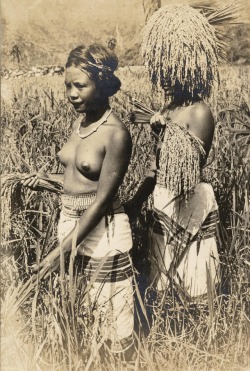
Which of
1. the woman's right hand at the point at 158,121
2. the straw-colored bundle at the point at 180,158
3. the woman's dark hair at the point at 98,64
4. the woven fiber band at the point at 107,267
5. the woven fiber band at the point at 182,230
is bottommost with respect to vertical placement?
the woven fiber band at the point at 107,267

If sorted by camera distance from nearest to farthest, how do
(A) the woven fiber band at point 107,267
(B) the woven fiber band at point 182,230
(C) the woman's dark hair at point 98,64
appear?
1. (C) the woman's dark hair at point 98,64
2. (A) the woven fiber band at point 107,267
3. (B) the woven fiber band at point 182,230

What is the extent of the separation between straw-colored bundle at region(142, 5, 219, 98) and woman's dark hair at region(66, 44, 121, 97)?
0.18 meters

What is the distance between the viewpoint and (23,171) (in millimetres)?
2092

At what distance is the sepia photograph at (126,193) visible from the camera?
5.72ft

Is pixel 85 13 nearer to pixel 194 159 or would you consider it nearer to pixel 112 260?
pixel 194 159

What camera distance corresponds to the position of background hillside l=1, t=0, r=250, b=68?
6.00 ft

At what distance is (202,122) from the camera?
1888mm

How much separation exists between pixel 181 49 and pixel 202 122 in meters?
0.24

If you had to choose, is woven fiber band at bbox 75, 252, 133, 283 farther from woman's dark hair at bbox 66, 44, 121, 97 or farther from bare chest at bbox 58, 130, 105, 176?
woman's dark hair at bbox 66, 44, 121, 97

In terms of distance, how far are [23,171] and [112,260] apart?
0.52 meters

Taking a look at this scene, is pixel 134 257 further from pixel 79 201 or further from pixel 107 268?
pixel 79 201

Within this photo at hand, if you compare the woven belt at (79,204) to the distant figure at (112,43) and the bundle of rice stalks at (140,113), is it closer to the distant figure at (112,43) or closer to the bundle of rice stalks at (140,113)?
the bundle of rice stalks at (140,113)

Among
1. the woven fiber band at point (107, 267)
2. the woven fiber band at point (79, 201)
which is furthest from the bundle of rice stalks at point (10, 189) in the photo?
A: the woven fiber band at point (107, 267)

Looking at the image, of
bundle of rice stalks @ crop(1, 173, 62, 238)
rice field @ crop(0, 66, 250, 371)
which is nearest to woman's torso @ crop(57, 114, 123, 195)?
bundle of rice stalks @ crop(1, 173, 62, 238)
